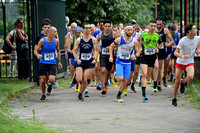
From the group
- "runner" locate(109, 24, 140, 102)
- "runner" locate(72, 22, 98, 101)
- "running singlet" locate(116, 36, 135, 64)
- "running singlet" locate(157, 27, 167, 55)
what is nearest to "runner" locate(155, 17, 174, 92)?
"running singlet" locate(157, 27, 167, 55)

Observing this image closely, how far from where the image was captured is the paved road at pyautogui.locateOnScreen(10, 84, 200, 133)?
7.77 metres

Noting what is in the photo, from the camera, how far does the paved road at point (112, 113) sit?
7.77m

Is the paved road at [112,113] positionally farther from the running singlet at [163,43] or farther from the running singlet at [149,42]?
the running singlet at [163,43]

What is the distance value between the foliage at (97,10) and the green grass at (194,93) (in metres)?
13.2

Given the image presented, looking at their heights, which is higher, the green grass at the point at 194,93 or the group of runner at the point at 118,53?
the group of runner at the point at 118,53

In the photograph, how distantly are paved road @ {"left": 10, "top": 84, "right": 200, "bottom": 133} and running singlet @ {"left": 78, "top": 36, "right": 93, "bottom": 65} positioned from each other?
1.04 m

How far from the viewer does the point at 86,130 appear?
7520 mm

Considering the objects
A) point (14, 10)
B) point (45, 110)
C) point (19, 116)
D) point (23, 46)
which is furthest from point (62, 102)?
point (14, 10)

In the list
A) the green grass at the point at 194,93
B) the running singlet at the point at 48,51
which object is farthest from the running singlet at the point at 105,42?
the green grass at the point at 194,93

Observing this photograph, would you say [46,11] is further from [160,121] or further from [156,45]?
[160,121]

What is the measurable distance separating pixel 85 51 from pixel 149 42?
5.91 ft

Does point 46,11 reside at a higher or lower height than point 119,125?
higher

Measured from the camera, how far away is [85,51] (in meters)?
11.9

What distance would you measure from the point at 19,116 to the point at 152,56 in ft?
15.3
